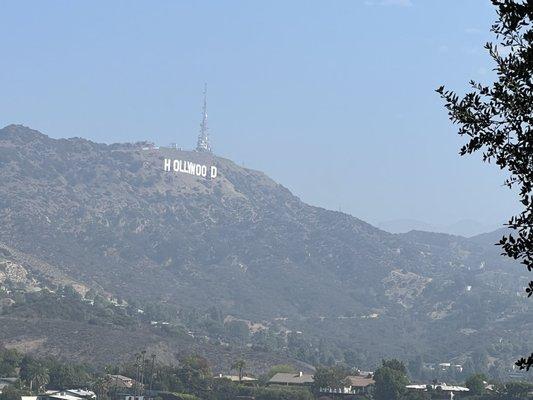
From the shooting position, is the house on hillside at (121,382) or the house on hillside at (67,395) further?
the house on hillside at (121,382)

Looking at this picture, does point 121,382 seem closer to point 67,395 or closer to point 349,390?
point 67,395

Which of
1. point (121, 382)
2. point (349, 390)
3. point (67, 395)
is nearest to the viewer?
point (67, 395)

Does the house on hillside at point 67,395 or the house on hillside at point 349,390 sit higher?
the house on hillside at point 349,390

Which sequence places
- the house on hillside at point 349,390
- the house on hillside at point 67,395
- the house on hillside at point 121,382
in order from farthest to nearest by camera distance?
1. the house on hillside at point 349,390
2. the house on hillside at point 121,382
3. the house on hillside at point 67,395

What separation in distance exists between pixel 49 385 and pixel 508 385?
6485 cm

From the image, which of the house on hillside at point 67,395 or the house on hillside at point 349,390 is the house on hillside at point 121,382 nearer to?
the house on hillside at point 67,395

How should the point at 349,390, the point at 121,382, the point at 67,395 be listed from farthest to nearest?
the point at 349,390 → the point at 121,382 → the point at 67,395

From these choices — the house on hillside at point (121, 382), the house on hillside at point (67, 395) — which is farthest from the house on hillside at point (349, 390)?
the house on hillside at point (67, 395)

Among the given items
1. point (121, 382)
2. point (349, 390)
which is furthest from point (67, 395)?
point (349, 390)

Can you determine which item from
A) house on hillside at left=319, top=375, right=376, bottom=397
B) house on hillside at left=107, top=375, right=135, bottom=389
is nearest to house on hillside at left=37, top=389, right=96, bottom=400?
house on hillside at left=107, top=375, right=135, bottom=389

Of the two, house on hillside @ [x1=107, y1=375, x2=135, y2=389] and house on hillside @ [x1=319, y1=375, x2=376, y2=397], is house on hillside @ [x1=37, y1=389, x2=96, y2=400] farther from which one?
house on hillside @ [x1=319, y1=375, x2=376, y2=397]

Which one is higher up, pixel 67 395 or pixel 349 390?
pixel 349 390

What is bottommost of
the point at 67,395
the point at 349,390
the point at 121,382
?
the point at 67,395

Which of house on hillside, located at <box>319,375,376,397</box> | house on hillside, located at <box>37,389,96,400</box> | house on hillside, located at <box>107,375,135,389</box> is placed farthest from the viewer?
house on hillside, located at <box>319,375,376,397</box>
